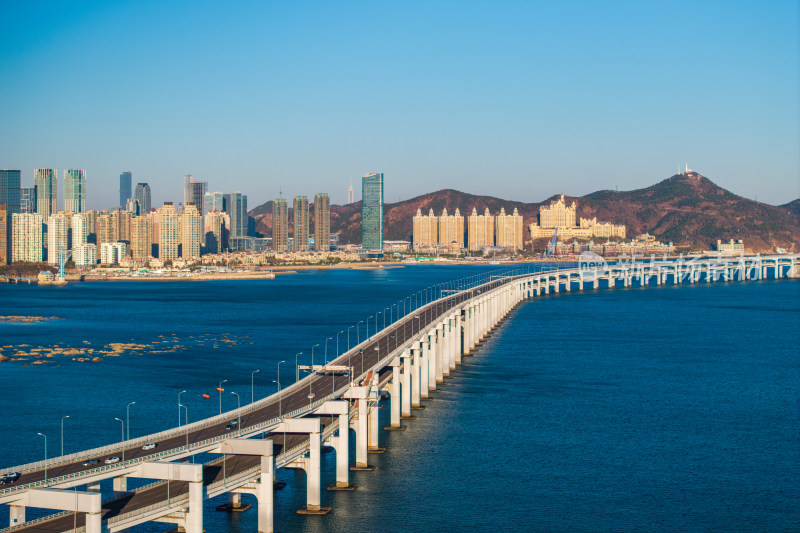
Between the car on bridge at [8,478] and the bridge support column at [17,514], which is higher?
the car on bridge at [8,478]

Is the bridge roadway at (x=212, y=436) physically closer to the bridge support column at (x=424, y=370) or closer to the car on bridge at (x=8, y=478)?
the car on bridge at (x=8, y=478)

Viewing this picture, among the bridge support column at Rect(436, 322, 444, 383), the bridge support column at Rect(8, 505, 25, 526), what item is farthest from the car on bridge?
Answer: the bridge support column at Rect(436, 322, 444, 383)

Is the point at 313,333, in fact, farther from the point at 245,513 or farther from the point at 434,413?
the point at 245,513

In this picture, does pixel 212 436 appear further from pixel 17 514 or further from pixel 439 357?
pixel 439 357

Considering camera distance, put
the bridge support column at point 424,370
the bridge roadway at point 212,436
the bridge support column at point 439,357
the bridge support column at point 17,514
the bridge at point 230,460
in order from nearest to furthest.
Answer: the bridge at point 230,460 < the bridge support column at point 17,514 < the bridge roadway at point 212,436 < the bridge support column at point 424,370 < the bridge support column at point 439,357

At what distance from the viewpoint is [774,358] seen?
6938 cm

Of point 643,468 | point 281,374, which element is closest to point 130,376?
point 281,374

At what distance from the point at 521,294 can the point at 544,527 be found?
330ft

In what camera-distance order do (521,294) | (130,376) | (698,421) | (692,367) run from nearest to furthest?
(698,421) → (130,376) → (692,367) → (521,294)

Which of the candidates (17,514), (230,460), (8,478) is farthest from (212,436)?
(17,514)

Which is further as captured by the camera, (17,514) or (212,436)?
(212,436)

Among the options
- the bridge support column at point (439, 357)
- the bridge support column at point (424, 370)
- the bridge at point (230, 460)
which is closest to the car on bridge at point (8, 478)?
the bridge at point (230, 460)

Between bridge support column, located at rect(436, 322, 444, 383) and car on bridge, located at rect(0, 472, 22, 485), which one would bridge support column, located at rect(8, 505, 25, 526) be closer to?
car on bridge, located at rect(0, 472, 22, 485)

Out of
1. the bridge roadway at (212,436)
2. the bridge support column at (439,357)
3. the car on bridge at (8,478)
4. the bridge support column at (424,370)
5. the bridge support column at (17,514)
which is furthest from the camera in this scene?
the bridge support column at (439,357)
